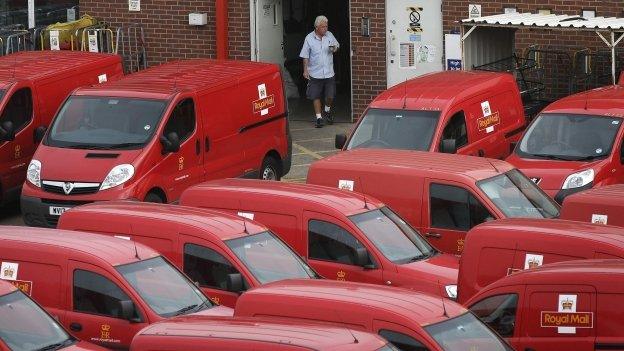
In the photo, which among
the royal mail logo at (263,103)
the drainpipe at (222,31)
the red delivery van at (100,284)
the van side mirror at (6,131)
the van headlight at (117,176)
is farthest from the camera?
the drainpipe at (222,31)

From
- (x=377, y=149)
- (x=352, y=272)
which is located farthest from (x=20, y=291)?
(x=377, y=149)

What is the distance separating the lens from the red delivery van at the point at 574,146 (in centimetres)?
1820

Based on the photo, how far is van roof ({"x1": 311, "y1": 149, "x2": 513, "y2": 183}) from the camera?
16141mm

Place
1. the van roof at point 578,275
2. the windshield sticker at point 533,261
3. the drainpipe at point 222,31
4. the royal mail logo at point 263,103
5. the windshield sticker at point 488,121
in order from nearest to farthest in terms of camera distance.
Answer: the van roof at point 578,275
the windshield sticker at point 533,261
the windshield sticker at point 488,121
the royal mail logo at point 263,103
the drainpipe at point 222,31

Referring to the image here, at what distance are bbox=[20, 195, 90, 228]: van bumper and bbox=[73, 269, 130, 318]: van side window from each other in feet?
17.4

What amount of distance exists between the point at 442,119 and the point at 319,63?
23.5 ft

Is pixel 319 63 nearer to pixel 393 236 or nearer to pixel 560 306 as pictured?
pixel 393 236

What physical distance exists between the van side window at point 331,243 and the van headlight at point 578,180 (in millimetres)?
4303

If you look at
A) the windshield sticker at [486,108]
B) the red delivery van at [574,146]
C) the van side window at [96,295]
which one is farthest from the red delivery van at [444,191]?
the van side window at [96,295]

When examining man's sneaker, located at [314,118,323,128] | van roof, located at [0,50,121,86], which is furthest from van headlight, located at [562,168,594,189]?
man's sneaker, located at [314,118,323,128]

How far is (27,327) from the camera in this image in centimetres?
1151

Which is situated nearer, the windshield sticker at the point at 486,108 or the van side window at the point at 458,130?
the van side window at the point at 458,130

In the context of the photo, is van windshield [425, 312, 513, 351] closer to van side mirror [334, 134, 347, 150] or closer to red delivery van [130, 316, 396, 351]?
red delivery van [130, 316, 396, 351]

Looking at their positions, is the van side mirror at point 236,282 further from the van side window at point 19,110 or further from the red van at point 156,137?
the van side window at point 19,110
